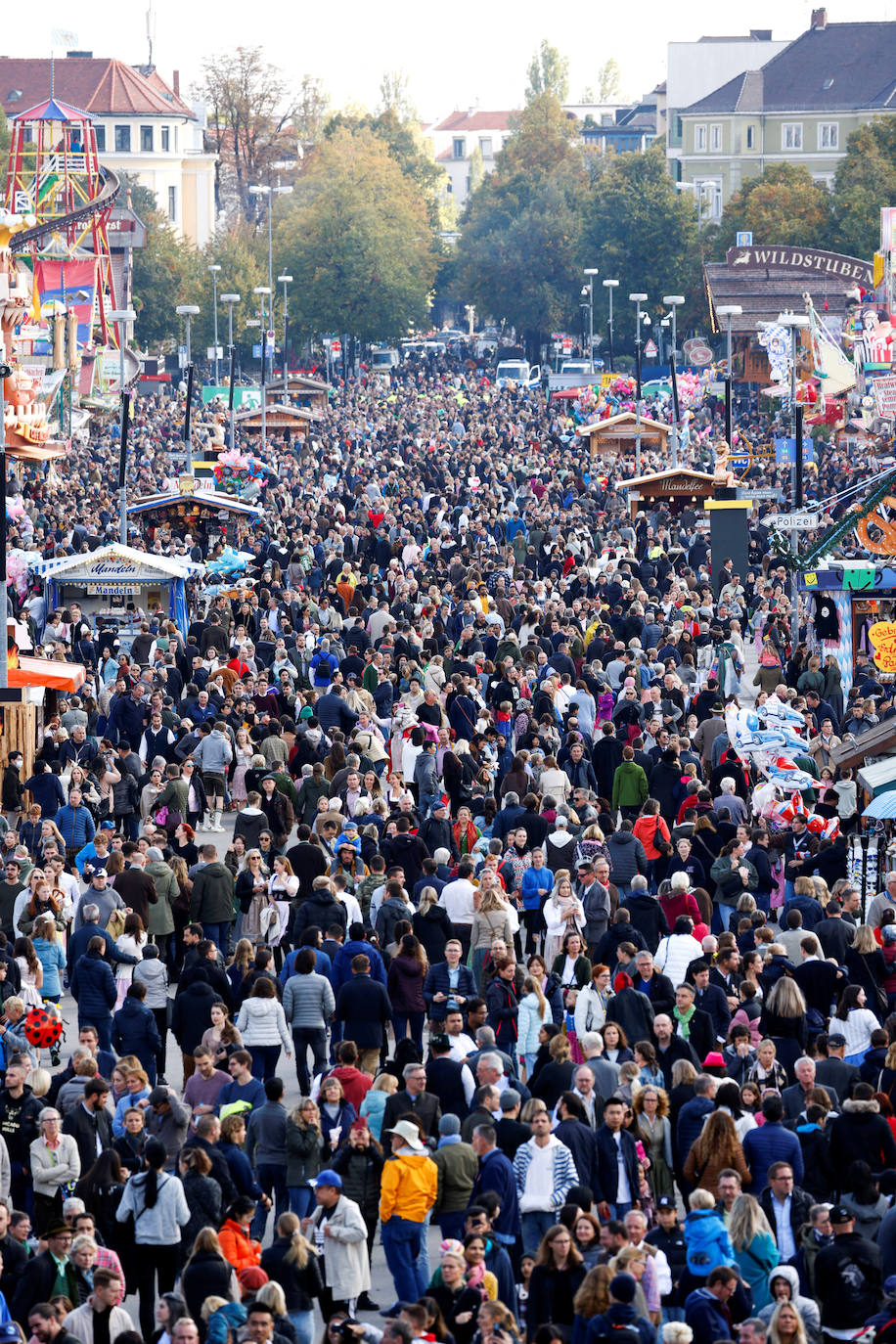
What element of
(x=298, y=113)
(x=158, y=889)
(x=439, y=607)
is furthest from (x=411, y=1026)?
(x=298, y=113)

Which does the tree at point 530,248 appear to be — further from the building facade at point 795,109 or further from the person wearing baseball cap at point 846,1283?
the person wearing baseball cap at point 846,1283

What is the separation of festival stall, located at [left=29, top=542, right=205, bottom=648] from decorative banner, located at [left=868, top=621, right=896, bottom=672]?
27.7ft

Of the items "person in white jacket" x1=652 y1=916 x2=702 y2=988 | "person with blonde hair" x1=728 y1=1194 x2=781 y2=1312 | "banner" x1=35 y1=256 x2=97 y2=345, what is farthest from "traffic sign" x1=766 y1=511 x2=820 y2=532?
"banner" x1=35 y1=256 x2=97 y2=345

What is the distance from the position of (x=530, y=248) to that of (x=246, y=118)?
1229 inches

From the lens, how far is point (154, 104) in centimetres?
12212

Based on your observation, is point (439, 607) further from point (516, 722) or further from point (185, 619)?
point (516, 722)

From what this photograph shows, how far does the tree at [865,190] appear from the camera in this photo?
80.8 m

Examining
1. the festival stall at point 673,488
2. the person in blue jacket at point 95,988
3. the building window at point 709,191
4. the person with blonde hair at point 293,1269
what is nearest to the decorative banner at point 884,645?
the person in blue jacket at point 95,988

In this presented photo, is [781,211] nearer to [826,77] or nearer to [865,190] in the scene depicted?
[865,190]

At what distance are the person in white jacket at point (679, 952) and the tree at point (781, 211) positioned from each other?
71800 mm

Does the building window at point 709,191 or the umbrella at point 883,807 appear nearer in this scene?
the umbrella at point 883,807

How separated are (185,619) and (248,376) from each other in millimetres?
75346

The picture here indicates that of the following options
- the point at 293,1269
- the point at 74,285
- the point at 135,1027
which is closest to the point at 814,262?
the point at 74,285

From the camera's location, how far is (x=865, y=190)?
81500mm
